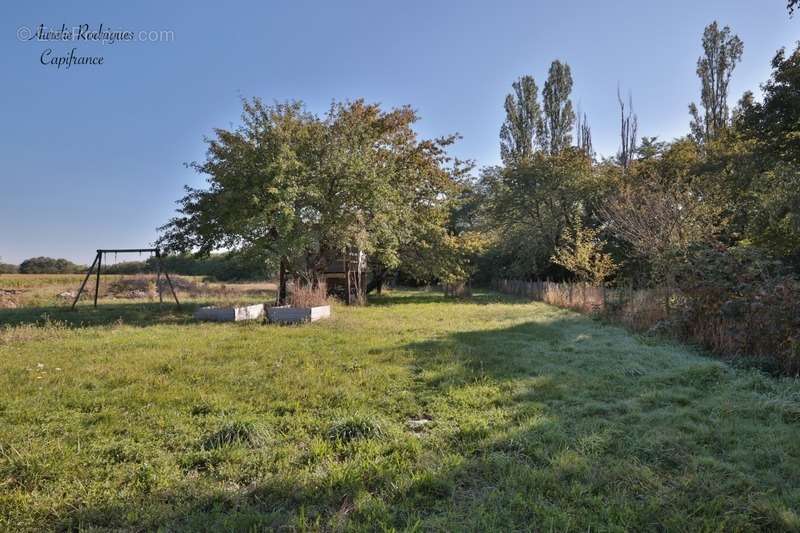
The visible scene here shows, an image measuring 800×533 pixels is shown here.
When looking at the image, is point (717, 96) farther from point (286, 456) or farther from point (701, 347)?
point (286, 456)

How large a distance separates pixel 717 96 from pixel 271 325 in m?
30.4

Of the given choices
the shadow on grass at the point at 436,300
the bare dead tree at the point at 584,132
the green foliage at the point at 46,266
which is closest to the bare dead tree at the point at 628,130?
the bare dead tree at the point at 584,132

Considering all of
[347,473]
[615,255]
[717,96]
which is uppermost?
[717,96]

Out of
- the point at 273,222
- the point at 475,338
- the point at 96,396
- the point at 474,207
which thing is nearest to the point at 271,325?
the point at 273,222

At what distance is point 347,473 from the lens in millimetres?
2574

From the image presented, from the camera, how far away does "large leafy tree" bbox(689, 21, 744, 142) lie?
1018 inches

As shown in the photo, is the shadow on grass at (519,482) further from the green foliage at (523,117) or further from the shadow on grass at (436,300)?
the green foliage at (523,117)

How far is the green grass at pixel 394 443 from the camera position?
2.19 meters

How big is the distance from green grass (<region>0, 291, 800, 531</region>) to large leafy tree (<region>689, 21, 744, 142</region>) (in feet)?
90.1

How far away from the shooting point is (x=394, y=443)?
9.91 feet

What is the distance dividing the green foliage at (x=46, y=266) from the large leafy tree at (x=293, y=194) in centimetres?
2903

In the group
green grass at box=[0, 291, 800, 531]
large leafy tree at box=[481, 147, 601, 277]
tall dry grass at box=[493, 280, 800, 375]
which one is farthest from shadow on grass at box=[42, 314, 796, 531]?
large leafy tree at box=[481, 147, 601, 277]

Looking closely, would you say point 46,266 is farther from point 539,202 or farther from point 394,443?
point 394,443

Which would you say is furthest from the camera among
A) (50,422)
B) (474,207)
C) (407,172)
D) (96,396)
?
(474,207)
